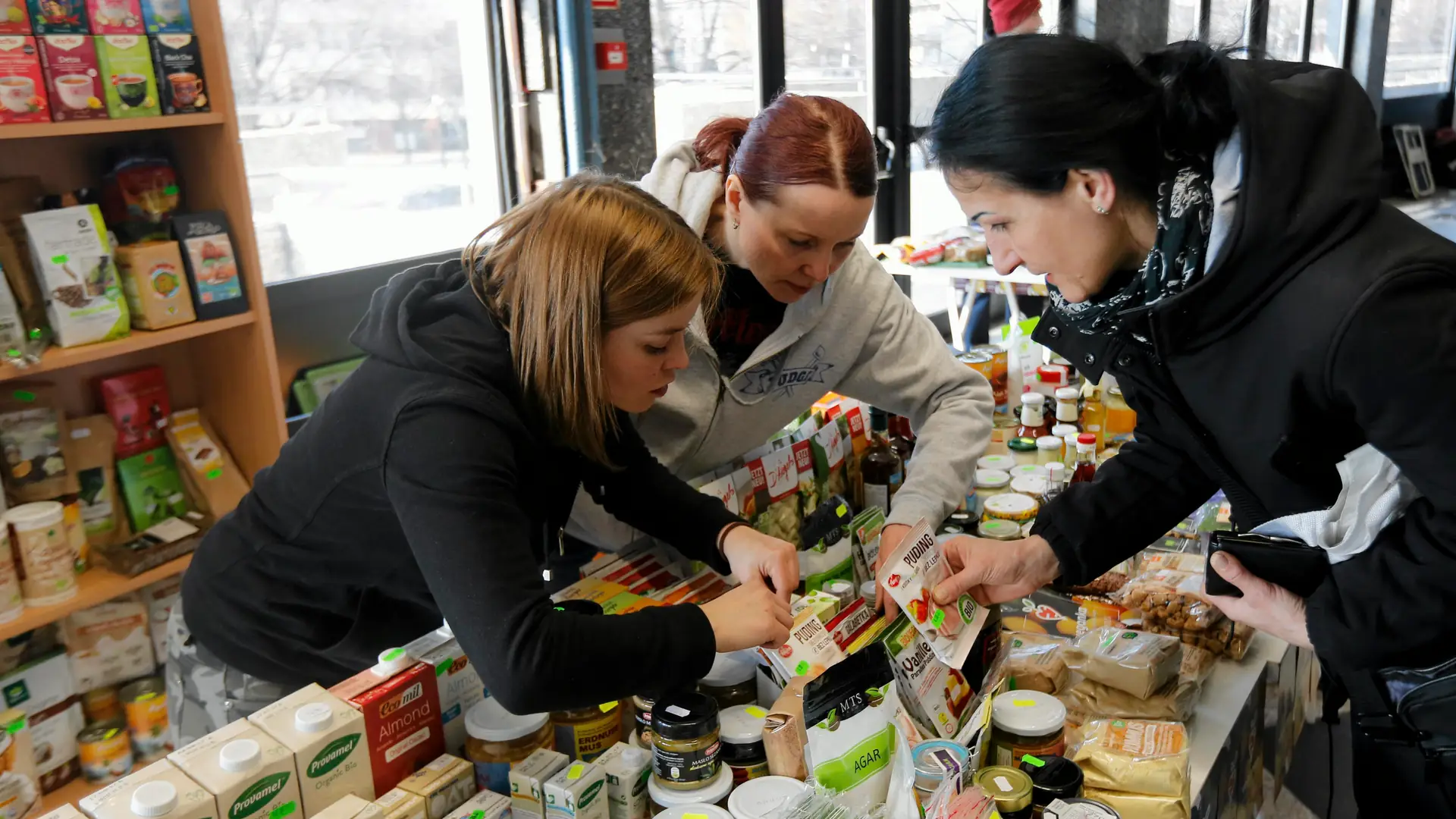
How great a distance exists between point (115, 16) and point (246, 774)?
209cm

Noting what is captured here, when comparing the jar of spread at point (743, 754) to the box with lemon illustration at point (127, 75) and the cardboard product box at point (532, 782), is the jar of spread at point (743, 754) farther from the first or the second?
the box with lemon illustration at point (127, 75)

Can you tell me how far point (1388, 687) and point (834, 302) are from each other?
0.99m

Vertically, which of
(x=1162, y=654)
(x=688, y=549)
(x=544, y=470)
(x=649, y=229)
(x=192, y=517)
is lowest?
(x=192, y=517)

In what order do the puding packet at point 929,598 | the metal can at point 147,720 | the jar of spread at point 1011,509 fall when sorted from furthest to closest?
1. the metal can at point 147,720
2. the jar of spread at point 1011,509
3. the puding packet at point 929,598

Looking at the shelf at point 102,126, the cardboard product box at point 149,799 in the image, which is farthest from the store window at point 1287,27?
the cardboard product box at point 149,799

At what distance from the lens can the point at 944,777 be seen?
1.06 meters

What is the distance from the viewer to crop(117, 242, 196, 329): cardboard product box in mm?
2502

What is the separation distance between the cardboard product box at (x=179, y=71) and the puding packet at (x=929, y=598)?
212 centimetres

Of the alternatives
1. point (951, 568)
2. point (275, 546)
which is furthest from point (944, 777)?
point (275, 546)

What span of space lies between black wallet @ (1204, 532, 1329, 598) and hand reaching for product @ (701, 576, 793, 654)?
1.79ft

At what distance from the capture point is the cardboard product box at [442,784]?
43.9 inches

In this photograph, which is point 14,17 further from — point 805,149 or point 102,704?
point 805,149

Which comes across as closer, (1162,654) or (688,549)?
(1162,654)

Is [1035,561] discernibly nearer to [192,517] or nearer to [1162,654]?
[1162,654]
